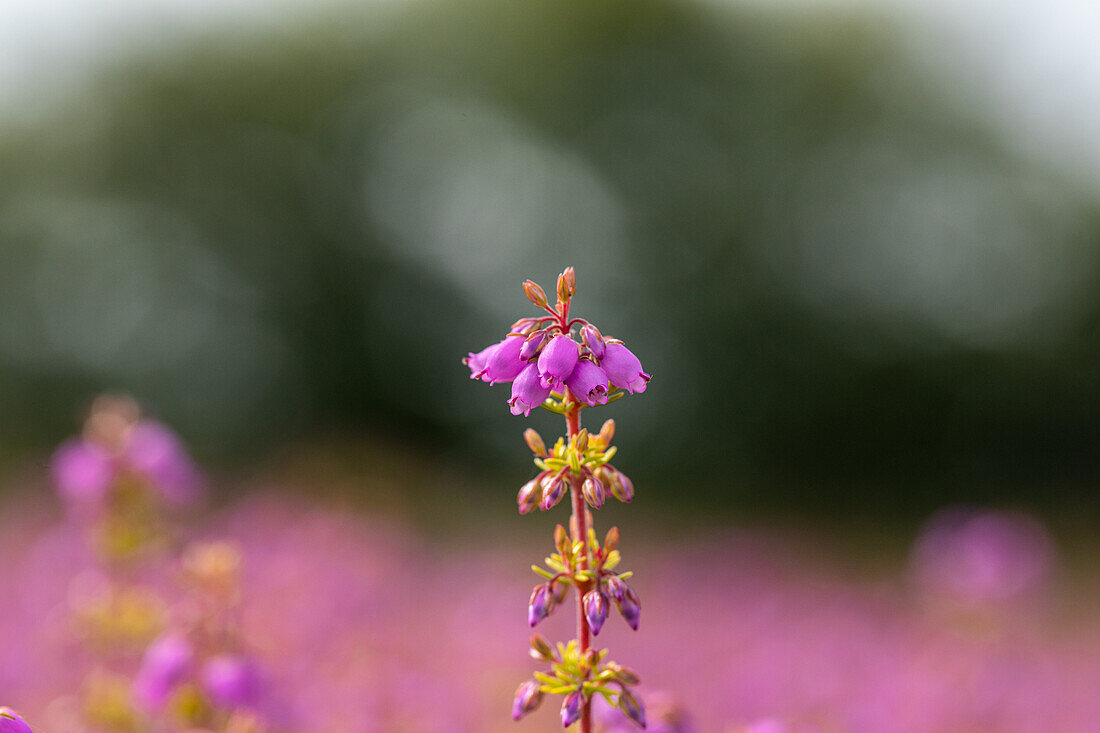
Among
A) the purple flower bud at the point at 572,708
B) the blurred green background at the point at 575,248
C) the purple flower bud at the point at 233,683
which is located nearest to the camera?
the purple flower bud at the point at 572,708

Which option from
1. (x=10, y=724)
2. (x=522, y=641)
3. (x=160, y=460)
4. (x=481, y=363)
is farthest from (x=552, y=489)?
(x=522, y=641)

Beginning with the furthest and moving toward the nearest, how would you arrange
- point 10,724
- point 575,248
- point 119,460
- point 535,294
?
1. point 575,248
2. point 119,460
3. point 535,294
4. point 10,724

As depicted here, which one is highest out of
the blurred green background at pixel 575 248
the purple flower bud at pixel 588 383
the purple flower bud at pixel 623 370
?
the blurred green background at pixel 575 248

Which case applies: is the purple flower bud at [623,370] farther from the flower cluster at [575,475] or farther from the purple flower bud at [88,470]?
the purple flower bud at [88,470]

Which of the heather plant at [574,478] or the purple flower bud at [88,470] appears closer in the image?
the heather plant at [574,478]

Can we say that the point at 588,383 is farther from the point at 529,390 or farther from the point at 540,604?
the point at 540,604

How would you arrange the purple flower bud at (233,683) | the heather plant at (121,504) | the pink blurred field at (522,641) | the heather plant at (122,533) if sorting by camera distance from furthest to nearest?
1. the pink blurred field at (522,641)
2. the heather plant at (121,504)
3. the heather plant at (122,533)
4. the purple flower bud at (233,683)

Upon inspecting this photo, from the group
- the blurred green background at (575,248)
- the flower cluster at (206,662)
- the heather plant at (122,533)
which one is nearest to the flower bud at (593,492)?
the flower cluster at (206,662)

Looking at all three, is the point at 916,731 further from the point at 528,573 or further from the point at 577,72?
the point at 577,72
